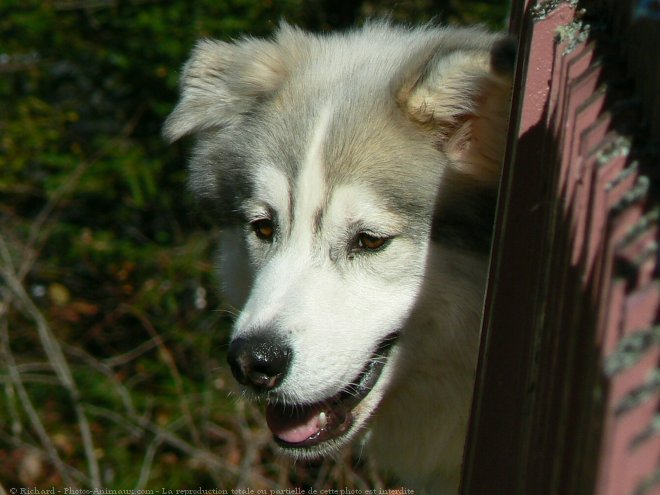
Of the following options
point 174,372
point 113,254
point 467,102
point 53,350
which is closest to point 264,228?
point 467,102

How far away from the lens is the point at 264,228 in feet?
8.28

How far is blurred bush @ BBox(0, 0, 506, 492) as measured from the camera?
4328 mm

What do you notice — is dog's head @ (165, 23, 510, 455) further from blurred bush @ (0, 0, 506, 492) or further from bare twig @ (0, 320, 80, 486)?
bare twig @ (0, 320, 80, 486)

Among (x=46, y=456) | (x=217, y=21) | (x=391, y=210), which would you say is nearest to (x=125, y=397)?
(x=46, y=456)

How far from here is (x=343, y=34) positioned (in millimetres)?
3057

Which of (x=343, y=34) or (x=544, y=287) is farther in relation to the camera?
(x=343, y=34)

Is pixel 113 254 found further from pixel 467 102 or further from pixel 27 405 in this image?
pixel 467 102

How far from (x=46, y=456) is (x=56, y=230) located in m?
1.11

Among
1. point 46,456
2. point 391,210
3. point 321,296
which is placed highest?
point 391,210

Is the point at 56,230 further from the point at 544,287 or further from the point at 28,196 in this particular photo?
the point at 544,287

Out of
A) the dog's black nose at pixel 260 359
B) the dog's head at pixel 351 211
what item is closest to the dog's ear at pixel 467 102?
the dog's head at pixel 351 211

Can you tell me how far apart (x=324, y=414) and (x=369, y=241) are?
0.46 m

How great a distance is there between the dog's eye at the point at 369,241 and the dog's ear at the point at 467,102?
281mm

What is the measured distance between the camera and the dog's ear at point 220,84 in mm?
2766
